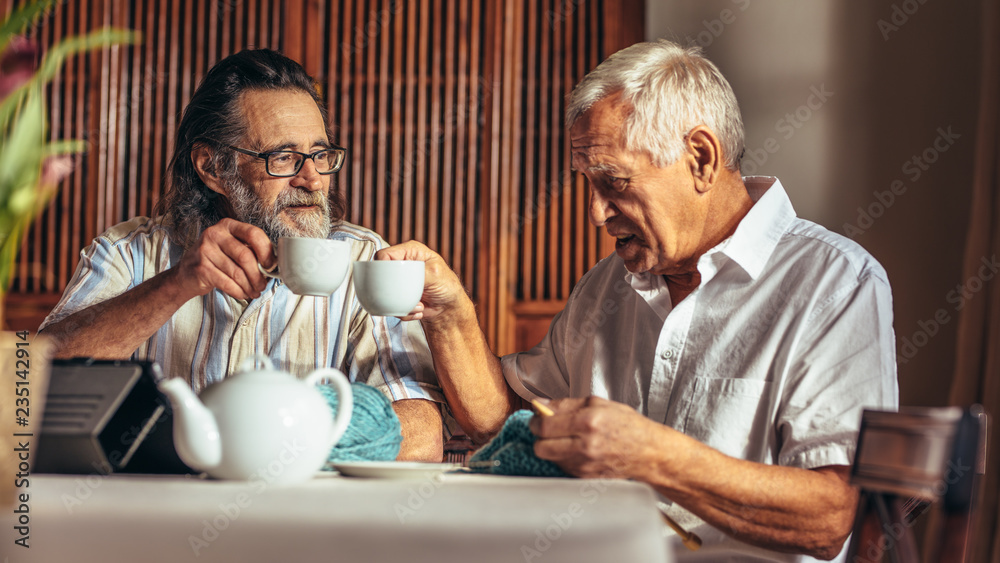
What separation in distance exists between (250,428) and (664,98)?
0.95m

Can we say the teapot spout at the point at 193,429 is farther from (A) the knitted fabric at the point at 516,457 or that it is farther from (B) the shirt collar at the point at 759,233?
(B) the shirt collar at the point at 759,233

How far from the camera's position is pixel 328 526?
2.29 ft

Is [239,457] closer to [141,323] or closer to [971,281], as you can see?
[141,323]

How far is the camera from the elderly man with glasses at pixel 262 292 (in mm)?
1539

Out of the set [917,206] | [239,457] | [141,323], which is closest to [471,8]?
[917,206]

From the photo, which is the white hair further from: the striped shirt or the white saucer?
the white saucer

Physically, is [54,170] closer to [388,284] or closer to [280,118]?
[388,284]

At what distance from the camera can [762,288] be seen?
1423 millimetres

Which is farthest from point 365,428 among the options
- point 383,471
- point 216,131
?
point 216,131

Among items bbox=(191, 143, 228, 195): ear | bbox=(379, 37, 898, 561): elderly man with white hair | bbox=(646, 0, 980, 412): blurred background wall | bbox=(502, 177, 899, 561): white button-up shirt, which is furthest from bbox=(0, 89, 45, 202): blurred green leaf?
bbox=(646, 0, 980, 412): blurred background wall

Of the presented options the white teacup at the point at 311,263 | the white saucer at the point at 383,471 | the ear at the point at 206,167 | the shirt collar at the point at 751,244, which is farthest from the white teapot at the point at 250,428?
the ear at the point at 206,167

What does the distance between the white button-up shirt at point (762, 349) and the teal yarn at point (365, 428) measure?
54cm

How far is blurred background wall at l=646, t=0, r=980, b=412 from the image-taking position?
2.69 m

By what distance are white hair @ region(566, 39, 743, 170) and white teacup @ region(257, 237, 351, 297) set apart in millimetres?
556
